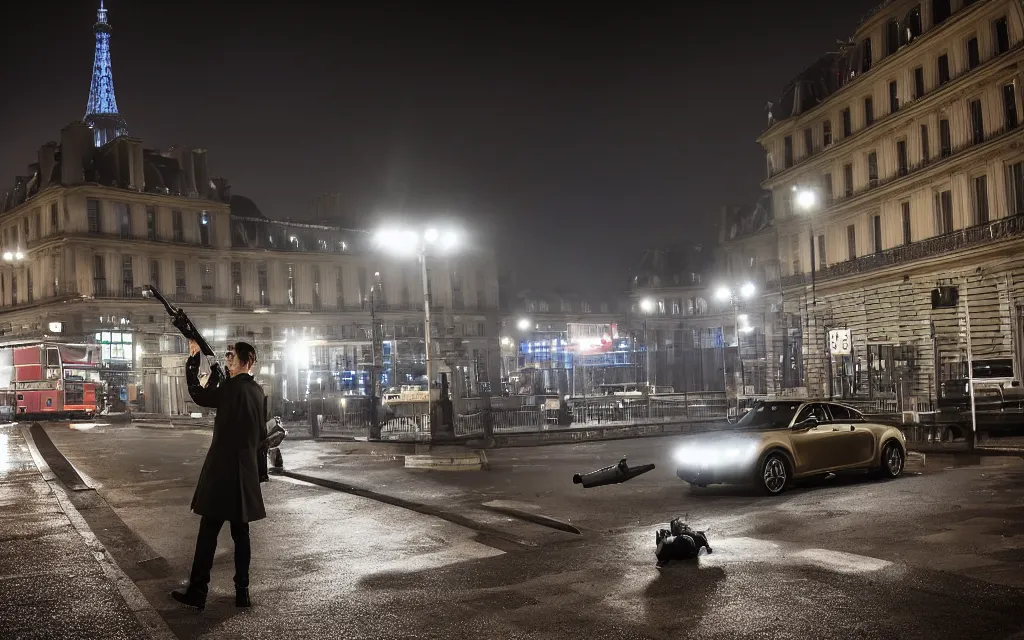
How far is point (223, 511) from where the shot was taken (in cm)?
723

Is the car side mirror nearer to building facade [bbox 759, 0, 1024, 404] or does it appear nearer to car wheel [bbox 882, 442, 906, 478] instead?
car wheel [bbox 882, 442, 906, 478]

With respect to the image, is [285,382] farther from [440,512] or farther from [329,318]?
[440,512]

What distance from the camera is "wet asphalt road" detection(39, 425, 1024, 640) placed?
6816 mm

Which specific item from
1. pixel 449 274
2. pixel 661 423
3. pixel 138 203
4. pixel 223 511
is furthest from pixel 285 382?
pixel 223 511

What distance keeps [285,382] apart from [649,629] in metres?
51.4

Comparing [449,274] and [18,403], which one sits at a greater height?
[449,274]

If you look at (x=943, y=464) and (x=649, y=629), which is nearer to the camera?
(x=649, y=629)

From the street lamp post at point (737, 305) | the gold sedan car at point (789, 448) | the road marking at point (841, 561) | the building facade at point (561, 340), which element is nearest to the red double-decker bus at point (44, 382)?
the building facade at point (561, 340)

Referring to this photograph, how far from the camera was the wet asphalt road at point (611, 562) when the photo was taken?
6816mm

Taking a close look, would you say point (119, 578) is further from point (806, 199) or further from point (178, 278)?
point (178, 278)

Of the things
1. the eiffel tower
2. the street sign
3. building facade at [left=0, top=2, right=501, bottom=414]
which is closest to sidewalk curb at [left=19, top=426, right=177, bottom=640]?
the street sign

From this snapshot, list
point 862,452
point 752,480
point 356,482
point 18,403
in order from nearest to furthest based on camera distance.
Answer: point 752,480, point 862,452, point 356,482, point 18,403

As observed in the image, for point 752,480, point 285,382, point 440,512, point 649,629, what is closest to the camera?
point 649,629

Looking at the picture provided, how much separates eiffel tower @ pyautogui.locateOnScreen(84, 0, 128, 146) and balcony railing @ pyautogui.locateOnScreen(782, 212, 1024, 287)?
4389 inches
